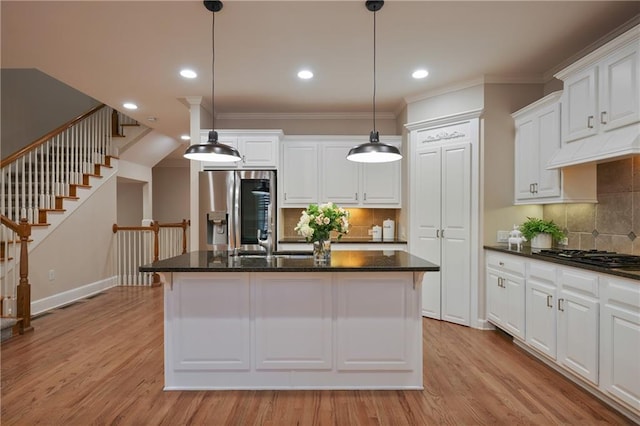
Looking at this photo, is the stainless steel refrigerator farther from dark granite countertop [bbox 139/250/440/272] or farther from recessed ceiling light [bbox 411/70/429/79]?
recessed ceiling light [bbox 411/70/429/79]

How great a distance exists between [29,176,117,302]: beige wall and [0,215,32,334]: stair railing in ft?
0.96

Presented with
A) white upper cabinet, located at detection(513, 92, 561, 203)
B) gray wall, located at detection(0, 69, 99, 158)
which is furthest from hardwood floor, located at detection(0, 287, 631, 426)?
gray wall, located at detection(0, 69, 99, 158)


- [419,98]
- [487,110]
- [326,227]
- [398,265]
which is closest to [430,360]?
[398,265]

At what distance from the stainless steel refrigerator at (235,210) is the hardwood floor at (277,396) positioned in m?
1.49

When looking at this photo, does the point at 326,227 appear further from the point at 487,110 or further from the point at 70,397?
the point at 487,110

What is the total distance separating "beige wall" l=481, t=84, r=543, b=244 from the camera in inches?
156

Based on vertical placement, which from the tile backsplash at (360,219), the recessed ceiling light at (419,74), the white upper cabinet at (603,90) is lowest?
the tile backsplash at (360,219)

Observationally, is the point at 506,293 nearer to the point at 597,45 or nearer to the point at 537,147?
the point at 537,147

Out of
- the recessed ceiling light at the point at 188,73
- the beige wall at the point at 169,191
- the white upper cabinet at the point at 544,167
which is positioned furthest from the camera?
the beige wall at the point at 169,191

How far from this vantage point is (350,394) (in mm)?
2529

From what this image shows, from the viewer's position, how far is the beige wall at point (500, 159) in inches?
156

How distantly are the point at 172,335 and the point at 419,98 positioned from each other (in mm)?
3911

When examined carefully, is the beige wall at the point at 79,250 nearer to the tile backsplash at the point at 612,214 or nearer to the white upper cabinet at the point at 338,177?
the white upper cabinet at the point at 338,177

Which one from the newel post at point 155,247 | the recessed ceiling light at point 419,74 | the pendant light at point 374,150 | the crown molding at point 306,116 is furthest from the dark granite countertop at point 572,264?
the newel post at point 155,247
